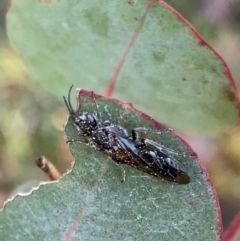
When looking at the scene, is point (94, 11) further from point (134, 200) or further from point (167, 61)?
point (134, 200)

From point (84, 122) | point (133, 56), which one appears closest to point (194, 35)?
point (133, 56)

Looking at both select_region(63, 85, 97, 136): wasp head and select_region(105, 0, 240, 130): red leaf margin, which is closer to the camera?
select_region(105, 0, 240, 130): red leaf margin

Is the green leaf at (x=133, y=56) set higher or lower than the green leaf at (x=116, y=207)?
higher

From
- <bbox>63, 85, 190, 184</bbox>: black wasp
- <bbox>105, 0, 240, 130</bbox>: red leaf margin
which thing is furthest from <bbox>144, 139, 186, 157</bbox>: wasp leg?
<bbox>105, 0, 240, 130</bbox>: red leaf margin

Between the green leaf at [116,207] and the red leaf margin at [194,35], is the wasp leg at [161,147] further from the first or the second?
the red leaf margin at [194,35]

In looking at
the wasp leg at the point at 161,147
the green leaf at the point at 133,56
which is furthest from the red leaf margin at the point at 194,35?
the wasp leg at the point at 161,147

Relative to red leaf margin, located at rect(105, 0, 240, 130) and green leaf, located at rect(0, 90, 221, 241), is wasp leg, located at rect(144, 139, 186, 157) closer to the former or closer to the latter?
green leaf, located at rect(0, 90, 221, 241)
